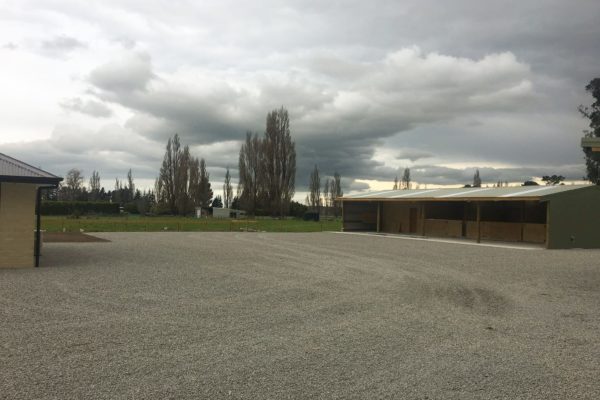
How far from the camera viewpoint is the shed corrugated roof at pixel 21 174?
38.7 feet

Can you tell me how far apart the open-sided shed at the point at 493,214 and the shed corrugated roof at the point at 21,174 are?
1754cm

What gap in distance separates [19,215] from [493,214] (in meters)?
22.7

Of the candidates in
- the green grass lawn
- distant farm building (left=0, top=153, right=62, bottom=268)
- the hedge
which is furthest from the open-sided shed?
the hedge

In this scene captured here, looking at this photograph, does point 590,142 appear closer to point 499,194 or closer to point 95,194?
point 499,194

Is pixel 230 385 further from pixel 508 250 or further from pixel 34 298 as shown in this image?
pixel 508 250

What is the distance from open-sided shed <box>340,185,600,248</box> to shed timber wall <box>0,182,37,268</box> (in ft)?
58.9

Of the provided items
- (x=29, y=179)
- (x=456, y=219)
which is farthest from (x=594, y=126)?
(x=29, y=179)

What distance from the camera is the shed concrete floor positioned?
441 cm

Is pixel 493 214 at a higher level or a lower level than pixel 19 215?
higher

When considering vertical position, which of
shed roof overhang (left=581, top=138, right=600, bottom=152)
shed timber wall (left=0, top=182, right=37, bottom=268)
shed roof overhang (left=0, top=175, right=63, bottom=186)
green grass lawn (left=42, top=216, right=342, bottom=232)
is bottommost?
green grass lawn (left=42, top=216, right=342, bottom=232)

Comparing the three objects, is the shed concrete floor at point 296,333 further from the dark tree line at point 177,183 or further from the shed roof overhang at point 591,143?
the dark tree line at point 177,183

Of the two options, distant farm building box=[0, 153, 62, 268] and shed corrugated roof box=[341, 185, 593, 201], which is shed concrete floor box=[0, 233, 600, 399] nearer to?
distant farm building box=[0, 153, 62, 268]

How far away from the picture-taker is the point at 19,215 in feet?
40.3

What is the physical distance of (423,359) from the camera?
5.20m
